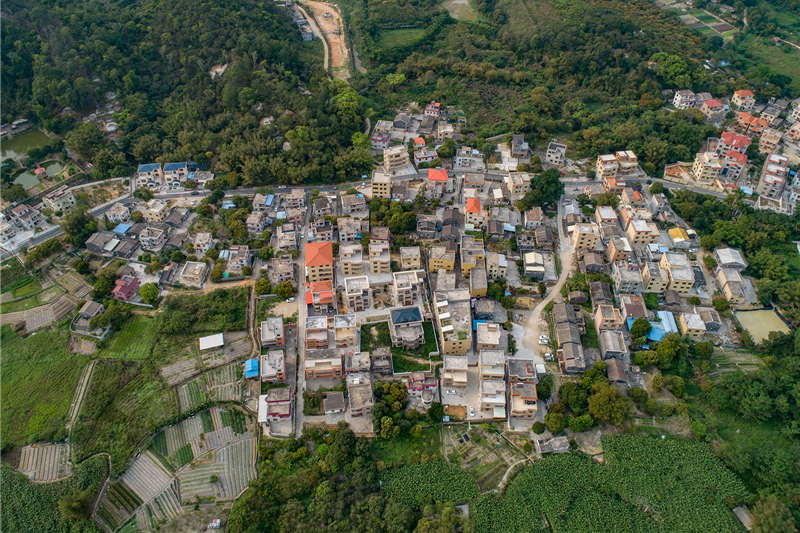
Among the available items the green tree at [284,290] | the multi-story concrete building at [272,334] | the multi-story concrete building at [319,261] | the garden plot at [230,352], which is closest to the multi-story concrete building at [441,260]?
the multi-story concrete building at [319,261]

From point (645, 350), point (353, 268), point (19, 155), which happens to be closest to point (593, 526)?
point (645, 350)

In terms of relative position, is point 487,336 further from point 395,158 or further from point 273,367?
point 395,158

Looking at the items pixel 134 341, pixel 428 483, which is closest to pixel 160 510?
pixel 134 341

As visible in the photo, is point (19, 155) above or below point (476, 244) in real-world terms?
above

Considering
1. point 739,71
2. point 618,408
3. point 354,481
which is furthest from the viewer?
point 739,71

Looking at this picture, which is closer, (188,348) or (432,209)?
(188,348)

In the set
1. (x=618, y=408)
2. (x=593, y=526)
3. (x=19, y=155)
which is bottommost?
(x=593, y=526)

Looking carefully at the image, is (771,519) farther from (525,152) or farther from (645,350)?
(525,152)
